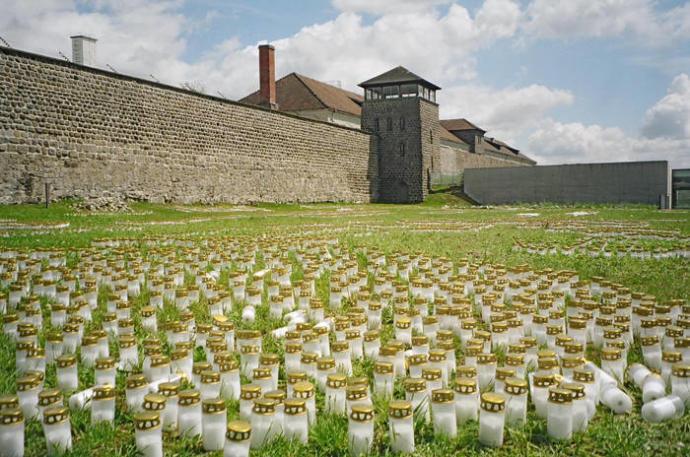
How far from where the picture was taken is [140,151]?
69.3ft

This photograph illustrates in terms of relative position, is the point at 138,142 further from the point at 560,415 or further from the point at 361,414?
the point at 560,415

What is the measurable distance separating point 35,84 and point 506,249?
1563 cm

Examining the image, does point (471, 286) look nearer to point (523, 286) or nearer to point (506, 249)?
point (523, 286)

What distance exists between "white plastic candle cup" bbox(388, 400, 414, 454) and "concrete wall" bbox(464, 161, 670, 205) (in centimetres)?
3429

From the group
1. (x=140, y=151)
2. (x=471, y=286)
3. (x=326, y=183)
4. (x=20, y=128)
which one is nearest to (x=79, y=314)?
(x=471, y=286)

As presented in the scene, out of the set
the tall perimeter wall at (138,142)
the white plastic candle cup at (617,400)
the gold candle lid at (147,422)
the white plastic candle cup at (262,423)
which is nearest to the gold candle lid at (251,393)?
the white plastic candle cup at (262,423)

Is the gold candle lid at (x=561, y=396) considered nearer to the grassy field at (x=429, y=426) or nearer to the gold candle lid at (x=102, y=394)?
the grassy field at (x=429, y=426)

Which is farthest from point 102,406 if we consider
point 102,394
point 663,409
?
point 663,409

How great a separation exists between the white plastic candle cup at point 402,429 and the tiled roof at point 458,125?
59.5 metres

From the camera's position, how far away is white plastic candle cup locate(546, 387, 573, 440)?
2.59 m

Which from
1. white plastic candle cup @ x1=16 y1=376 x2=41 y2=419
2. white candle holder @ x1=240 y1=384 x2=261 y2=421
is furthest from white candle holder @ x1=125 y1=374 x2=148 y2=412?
white candle holder @ x1=240 y1=384 x2=261 y2=421

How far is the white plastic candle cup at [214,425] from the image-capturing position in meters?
2.52

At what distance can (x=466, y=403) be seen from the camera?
9.10 feet

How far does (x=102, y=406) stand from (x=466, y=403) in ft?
5.78
